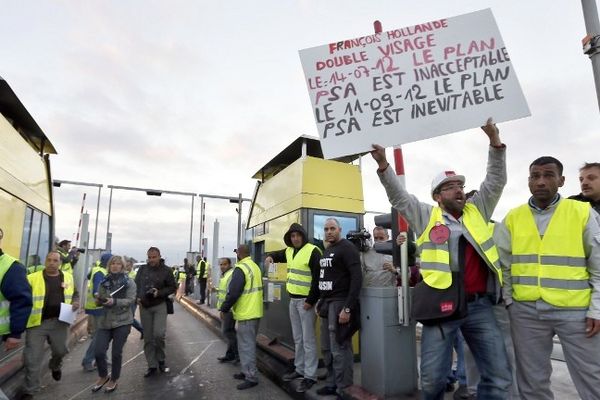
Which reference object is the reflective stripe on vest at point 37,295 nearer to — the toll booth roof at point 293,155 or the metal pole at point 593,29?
the toll booth roof at point 293,155

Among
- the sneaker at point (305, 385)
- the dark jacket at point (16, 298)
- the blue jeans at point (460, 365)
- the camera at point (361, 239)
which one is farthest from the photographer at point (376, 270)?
the dark jacket at point (16, 298)

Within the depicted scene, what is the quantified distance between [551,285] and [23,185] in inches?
283

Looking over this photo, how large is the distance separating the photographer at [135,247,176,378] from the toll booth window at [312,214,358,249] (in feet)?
8.48

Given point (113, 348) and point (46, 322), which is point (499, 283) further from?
point (46, 322)

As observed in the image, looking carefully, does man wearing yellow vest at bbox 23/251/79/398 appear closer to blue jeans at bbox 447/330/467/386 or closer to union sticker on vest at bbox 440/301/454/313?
union sticker on vest at bbox 440/301/454/313

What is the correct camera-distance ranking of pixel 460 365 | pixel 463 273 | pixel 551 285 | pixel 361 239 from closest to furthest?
1. pixel 551 285
2. pixel 463 273
3. pixel 460 365
4. pixel 361 239

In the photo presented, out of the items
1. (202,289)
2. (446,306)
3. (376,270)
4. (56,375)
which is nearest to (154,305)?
(56,375)

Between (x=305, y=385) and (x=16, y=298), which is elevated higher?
(x=16, y=298)

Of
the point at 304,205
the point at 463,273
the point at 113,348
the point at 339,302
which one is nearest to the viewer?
the point at 463,273

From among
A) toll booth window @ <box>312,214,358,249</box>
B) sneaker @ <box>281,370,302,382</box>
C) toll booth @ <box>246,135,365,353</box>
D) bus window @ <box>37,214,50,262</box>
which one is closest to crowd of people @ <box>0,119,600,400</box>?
sneaker @ <box>281,370,302,382</box>

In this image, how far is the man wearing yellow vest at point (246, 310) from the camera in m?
5.41

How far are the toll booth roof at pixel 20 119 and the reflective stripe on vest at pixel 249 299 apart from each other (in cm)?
455

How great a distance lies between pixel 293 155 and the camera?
341 inches

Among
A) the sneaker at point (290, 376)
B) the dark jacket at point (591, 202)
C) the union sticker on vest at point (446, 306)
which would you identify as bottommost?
the sneaker at point (290, 376)
